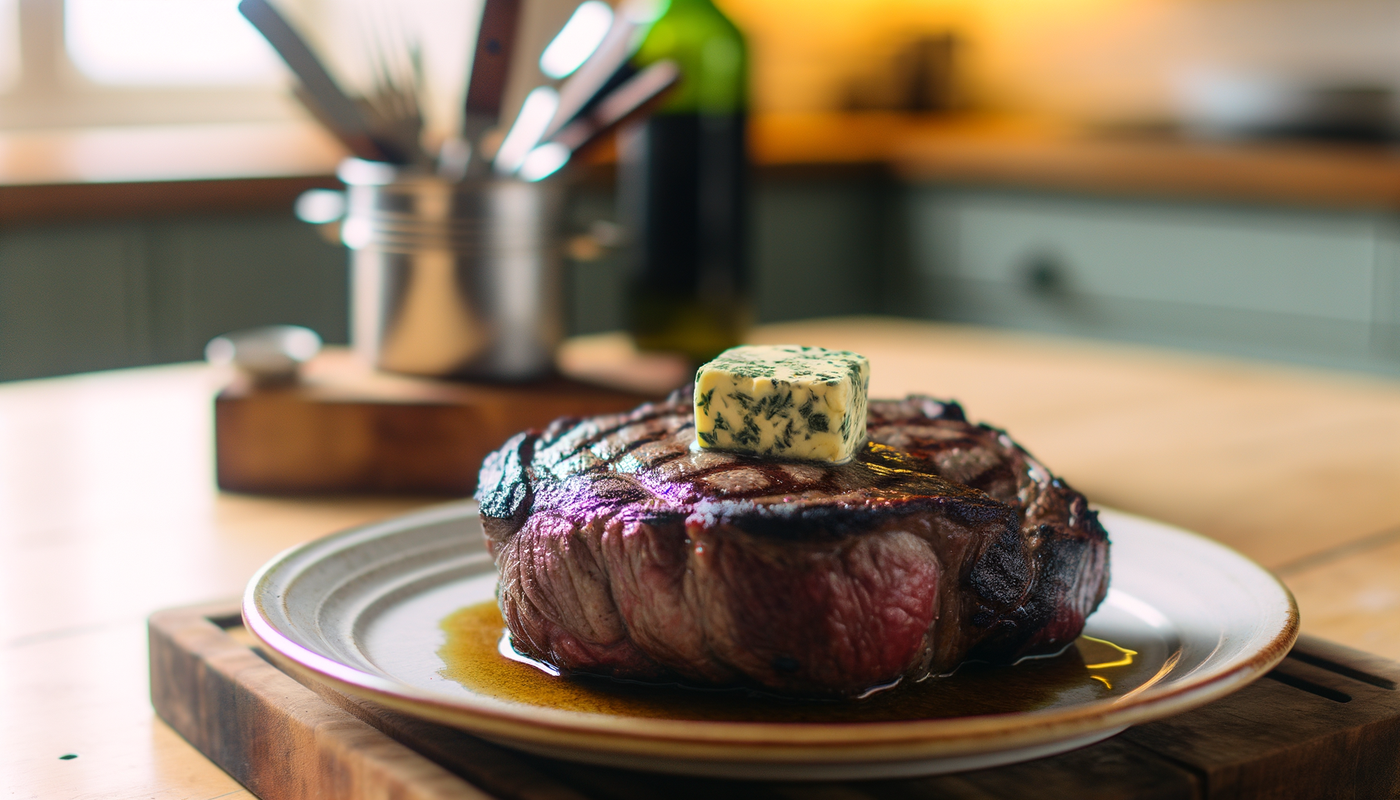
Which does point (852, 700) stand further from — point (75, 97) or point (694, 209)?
point (75, 97)

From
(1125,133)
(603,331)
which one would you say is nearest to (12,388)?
(603,331)

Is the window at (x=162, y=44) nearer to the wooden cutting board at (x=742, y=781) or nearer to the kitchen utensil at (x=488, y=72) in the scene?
the kitchen utensil at (x=488, y=72)

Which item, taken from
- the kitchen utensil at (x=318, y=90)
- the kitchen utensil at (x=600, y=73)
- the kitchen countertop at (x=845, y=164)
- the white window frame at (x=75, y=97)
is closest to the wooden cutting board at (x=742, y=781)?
the kitchen utensil at (x=318, y=90)

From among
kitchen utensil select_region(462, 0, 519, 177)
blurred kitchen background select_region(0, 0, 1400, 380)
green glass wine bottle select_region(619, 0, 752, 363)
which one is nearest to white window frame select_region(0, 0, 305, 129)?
blurred kitchen background select_region(0, 0, 1400, 380)

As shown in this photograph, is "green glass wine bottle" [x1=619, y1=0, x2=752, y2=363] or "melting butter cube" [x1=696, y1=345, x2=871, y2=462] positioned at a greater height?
"green glass wine bottle" [x1=619, y1=0, x2=752, y2=363]

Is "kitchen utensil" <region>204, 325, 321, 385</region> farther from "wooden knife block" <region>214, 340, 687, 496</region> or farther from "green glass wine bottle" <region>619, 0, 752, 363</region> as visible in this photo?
"green glass wine bottle" <region>619, 0, 752, 363</region>

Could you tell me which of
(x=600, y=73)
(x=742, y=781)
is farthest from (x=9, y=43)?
(x=742, y=781)
